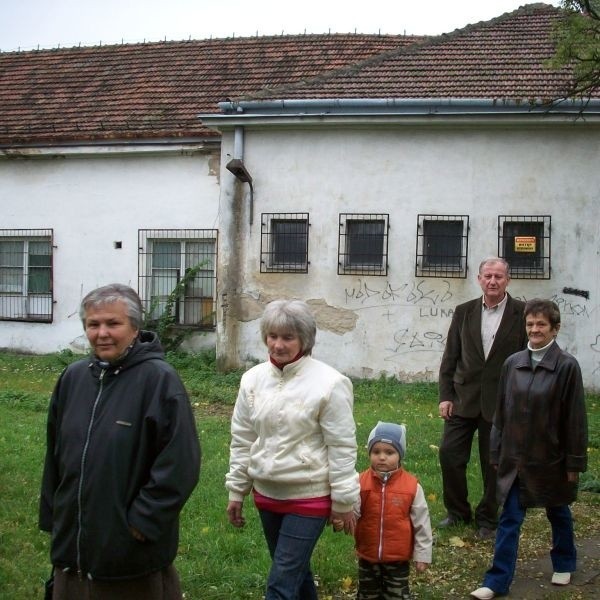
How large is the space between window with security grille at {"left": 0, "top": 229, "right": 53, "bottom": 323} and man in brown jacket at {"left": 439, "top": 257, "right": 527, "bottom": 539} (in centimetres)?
1177

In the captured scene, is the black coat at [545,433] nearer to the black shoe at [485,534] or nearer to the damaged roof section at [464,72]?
the black shoe at [485,534]

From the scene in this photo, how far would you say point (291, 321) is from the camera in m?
3.78

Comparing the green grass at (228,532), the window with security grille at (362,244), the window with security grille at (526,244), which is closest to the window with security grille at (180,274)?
the window with security grille at (362,244)

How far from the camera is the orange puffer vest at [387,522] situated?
404 centimetres

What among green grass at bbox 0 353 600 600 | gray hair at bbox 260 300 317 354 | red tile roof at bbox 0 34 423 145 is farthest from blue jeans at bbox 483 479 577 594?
red tile roof at bbox 0 34 423 145

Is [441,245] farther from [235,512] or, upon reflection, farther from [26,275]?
[235,512]

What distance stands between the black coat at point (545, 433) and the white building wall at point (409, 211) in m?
8.08

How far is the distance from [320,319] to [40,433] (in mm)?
5628

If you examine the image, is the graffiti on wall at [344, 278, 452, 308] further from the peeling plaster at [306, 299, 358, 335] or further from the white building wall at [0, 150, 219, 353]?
the white building wall at [0, 150, 219, 353]

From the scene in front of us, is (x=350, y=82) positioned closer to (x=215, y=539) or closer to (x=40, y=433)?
(x=40, y=433)

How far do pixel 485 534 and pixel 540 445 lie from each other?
4.27ft

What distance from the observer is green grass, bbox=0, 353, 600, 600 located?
16.0 feet

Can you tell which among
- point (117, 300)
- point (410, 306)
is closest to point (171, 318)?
point (410, 306)

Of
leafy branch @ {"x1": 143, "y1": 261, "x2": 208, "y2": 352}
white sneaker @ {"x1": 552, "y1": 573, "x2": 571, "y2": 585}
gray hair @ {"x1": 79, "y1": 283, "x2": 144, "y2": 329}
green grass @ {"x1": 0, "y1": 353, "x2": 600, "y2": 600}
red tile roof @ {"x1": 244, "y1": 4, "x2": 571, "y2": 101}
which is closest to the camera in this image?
gray hair @ {"x1": 79, "y1": 283, "x2": 144, "y2": 329}
